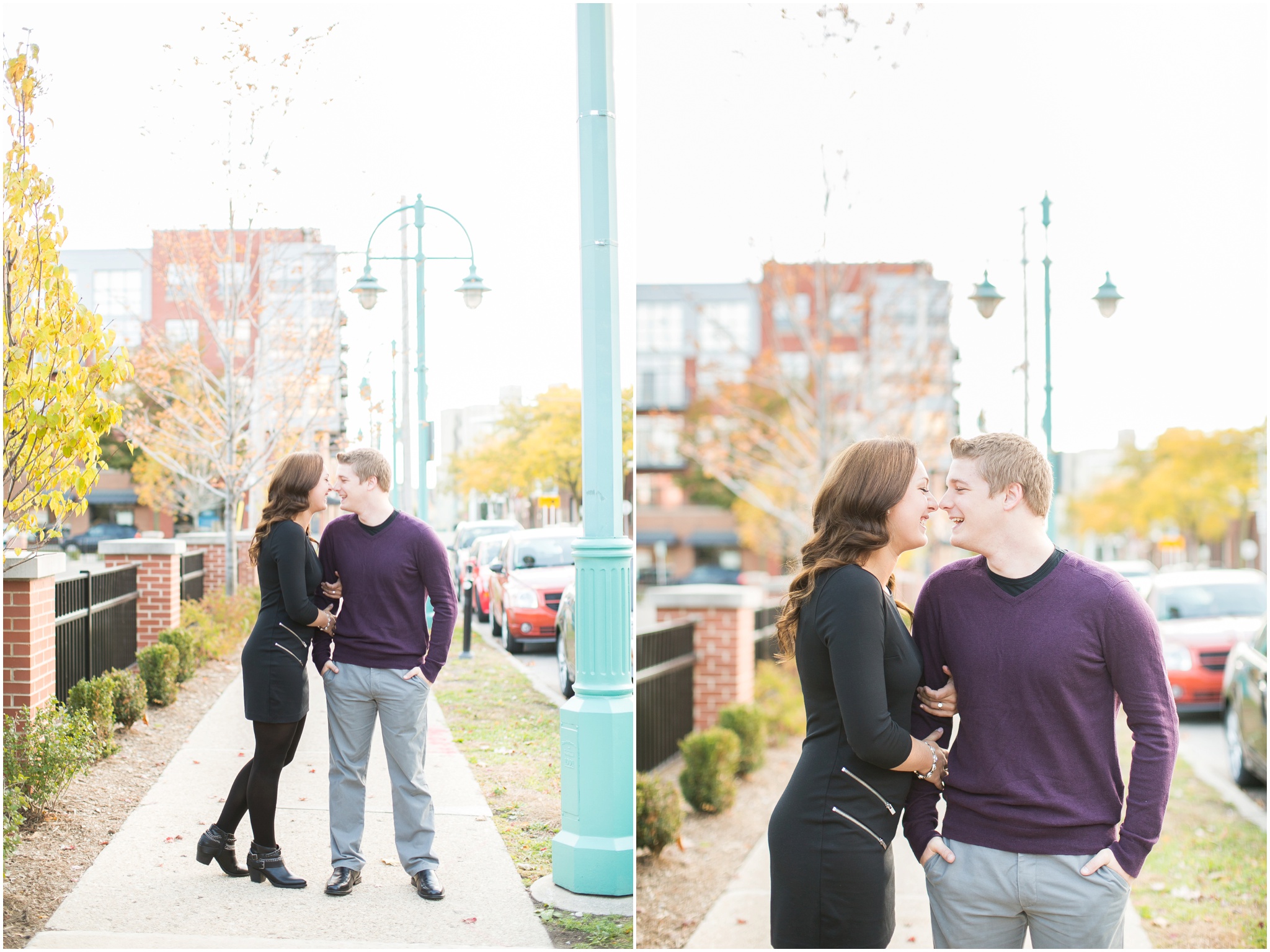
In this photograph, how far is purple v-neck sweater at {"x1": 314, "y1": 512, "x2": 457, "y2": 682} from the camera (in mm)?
3939

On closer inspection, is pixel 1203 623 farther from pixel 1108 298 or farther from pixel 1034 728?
pixel 1034 728

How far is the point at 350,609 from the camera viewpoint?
3.95 meters

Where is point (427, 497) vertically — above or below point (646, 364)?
below

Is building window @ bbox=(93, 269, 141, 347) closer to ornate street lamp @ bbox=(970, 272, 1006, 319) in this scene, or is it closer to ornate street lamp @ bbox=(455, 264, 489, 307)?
ornate street lamp @ bbox=(455, 264, 489, 307)

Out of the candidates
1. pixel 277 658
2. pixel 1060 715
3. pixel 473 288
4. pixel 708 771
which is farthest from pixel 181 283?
pixel 708 771

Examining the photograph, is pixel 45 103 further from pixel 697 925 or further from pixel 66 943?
pixel 697 925

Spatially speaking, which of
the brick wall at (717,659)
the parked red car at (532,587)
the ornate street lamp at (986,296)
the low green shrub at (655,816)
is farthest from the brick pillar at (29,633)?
the ornate street lamp at (986,296)

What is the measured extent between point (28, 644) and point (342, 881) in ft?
5.10

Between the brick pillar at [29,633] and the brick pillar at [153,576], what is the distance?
24 cm

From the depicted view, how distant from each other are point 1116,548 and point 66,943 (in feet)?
250

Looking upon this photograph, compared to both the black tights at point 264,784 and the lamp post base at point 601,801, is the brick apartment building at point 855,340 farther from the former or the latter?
the black tights at point 264,784

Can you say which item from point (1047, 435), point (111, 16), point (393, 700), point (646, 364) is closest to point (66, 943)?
point (393, 700)

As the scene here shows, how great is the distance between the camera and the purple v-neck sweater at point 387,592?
155 inches

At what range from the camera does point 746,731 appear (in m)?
8.01
